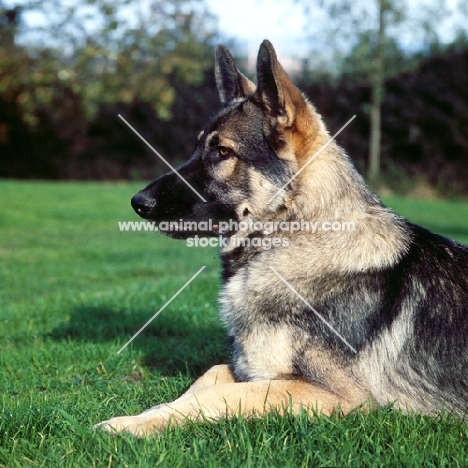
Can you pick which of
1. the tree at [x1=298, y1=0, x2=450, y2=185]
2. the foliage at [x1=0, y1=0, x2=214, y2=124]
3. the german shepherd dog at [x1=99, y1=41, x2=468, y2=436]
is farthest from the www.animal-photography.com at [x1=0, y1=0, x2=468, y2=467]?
the tree at [x1=298, y1=0, x2=450, y2=185]

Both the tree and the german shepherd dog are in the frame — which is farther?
the tree

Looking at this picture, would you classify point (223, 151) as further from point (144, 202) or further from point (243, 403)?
point (243, 403)

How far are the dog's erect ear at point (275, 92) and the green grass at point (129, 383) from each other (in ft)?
5.91

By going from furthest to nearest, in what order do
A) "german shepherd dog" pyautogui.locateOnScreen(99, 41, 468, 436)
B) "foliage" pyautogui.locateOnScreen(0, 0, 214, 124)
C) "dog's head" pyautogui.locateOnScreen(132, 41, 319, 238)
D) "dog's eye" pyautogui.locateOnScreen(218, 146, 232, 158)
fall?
"foliage" pyautogui.locateOnScreen(0, 0, 214, 124)
"dog's eye" pyautogui.locateOnScreen(218, 146, 232, 158)
"dog's head" pyautogui.locateOnScreen(132, 41, 319, 238)
"german shepherd dog" pyautogui.locateOnScreen(99, 41, 468, 436)

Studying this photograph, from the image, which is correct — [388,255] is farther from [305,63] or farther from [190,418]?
[305,63]

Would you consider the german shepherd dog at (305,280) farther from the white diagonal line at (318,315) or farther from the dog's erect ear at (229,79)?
the dog's erect ear at (229,79)

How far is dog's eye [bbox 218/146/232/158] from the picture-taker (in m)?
4.06

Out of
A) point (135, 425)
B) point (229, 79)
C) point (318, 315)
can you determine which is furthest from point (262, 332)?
point (229, 79)

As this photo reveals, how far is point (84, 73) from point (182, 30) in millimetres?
2811

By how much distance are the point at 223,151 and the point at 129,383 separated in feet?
5.87

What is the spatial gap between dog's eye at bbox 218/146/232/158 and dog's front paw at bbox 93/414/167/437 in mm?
1740

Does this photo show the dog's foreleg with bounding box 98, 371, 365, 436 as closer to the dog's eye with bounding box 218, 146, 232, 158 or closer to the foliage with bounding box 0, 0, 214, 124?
the dog's eye with bounding box 218, 146, 232, 158

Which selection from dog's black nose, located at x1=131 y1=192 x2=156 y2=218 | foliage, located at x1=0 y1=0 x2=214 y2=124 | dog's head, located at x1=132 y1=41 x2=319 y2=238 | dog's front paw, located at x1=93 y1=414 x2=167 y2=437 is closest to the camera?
dog's front paw, located at x1=93 y1=414 x2=167 y2=437

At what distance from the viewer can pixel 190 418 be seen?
3.27 m
